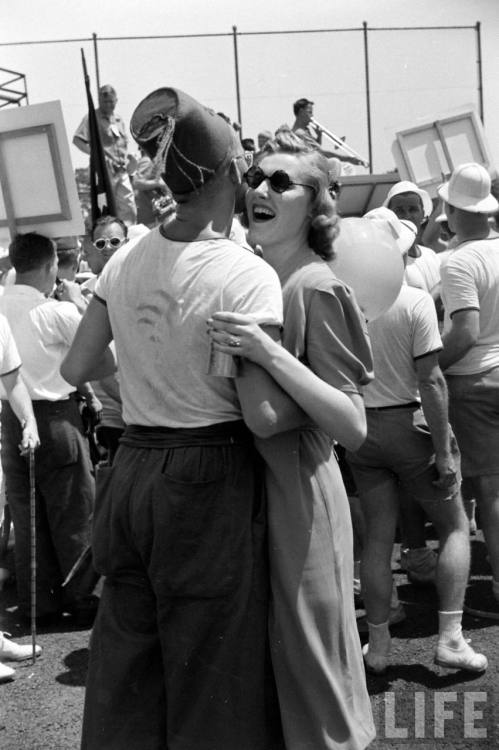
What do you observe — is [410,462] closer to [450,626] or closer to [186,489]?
[450,626]

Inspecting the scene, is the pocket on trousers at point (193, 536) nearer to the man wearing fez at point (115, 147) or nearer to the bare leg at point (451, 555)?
the bare leg at point (451, 555)

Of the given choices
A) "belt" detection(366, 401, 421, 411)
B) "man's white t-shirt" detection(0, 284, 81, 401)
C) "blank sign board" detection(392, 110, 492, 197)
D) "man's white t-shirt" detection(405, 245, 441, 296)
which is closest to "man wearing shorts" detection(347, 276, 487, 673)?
"belt" detection(366, 401, 421, 411)

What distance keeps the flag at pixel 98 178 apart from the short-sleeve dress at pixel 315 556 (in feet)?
11.5

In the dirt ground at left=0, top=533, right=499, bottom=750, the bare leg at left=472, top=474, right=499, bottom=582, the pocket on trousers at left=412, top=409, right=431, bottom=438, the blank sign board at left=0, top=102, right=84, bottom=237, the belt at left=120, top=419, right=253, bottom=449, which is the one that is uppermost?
the blank sign board at left=0, top=102, right=84, bottom=237

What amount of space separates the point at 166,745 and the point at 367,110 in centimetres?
1386

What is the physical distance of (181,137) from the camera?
2277 mm

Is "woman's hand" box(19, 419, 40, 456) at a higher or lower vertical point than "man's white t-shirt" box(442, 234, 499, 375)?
lower

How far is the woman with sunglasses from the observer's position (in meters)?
2.38

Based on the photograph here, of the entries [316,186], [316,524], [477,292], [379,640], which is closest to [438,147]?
[477,292]

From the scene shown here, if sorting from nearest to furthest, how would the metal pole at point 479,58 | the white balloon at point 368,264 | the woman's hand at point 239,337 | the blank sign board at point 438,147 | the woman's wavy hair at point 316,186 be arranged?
1. the woman's hand at point 239,337
2. the woman's wavy hair at point 316,186
3. the white balloon at point 368,264
4. the blank sign board at point 438,147
5. the metal pole at point 479,58

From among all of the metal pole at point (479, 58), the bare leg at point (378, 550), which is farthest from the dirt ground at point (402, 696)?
the metal pole at point (479, 58)

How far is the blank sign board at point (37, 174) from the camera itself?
16.3 feet

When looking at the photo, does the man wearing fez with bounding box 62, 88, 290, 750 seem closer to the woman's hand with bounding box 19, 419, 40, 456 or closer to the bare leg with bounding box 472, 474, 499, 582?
the woman's hand with bounding box 19, 419, 40, 456

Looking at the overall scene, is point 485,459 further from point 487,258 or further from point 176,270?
point 176,270
